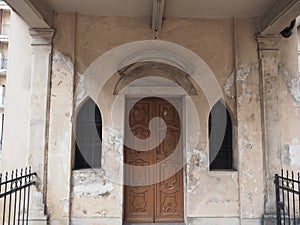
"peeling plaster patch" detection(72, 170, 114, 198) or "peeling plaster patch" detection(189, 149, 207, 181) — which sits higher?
"peeling plaster patch" detection(189, 149, 207, 181)

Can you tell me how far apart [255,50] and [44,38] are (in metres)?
3.71

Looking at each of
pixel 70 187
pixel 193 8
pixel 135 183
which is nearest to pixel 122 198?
pixel 135 183

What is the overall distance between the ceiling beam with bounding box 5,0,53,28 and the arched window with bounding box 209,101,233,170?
10.7ft

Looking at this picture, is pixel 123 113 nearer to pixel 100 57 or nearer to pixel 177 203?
pixel 100 57

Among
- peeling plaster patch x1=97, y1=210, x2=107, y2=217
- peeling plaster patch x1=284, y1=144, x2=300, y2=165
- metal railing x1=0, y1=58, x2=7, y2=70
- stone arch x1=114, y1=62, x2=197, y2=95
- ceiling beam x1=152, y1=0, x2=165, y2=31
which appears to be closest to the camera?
ceiling beam x1=152, y1=0, x2=165, y2=31

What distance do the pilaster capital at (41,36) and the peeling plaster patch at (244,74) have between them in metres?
3.33

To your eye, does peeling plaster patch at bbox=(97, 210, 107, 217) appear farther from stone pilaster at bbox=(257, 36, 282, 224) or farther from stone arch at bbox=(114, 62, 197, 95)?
stone pilaster at bbox=(257, 36, 282, 224)

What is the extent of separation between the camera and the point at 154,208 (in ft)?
16.7

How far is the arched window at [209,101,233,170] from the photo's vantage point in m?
5.16

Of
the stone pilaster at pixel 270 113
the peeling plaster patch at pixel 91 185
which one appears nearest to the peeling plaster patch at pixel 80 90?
the peeling plaster patch at pixel 91 185

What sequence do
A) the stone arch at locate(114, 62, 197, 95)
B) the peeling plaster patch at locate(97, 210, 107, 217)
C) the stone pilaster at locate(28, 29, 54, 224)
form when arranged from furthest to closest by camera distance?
the stone arch at locate(114, 62, 197, 95) → the peeling plaster patch at locate(97, 210, 107, 217) → the stone pilaster at locate(28, 29, 54, 224)

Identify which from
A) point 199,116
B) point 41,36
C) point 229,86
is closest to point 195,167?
point 199,116

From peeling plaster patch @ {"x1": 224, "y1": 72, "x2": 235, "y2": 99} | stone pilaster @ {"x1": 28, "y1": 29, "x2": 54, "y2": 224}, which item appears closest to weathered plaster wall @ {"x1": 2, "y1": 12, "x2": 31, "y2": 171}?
stone pilaster @ {"x1": 28, "y1": 29, "x2": 54, "y2": 224}

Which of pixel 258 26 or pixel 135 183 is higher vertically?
pixel 258 26
